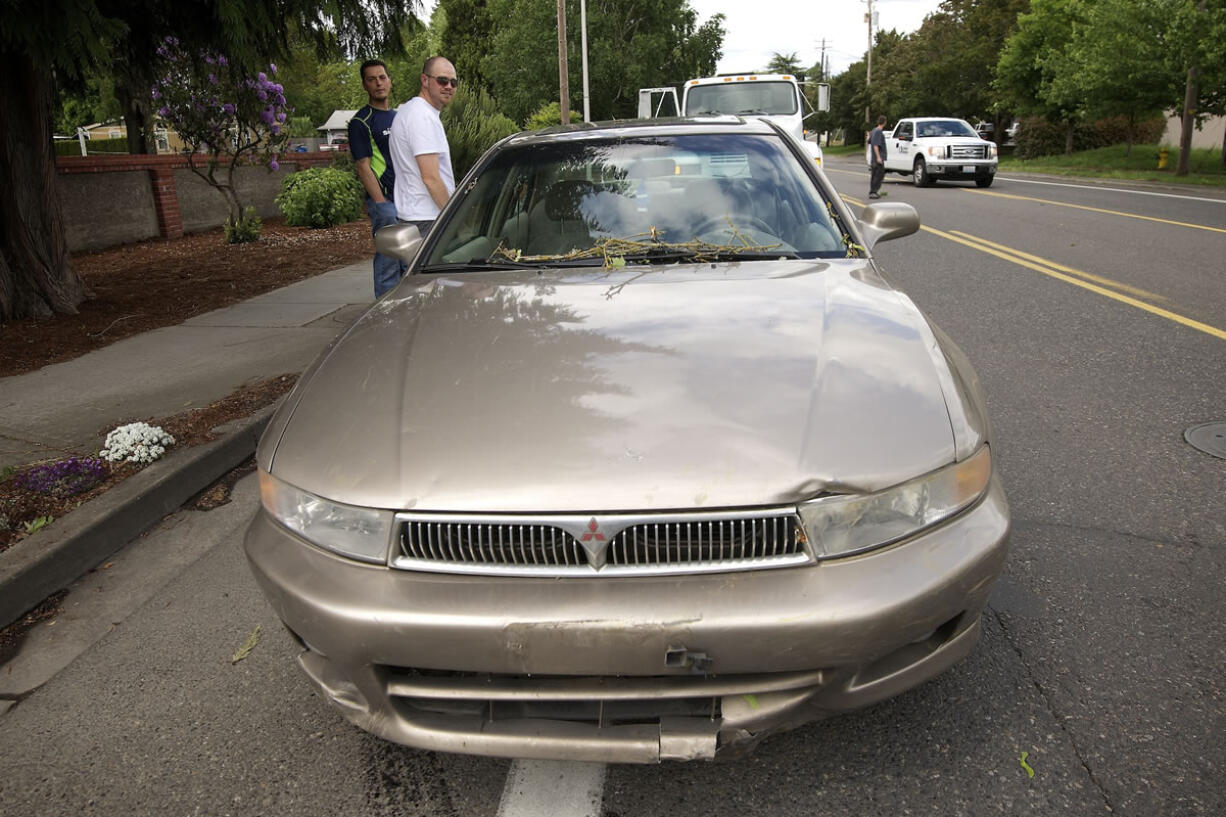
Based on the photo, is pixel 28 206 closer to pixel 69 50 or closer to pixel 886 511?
pixel 69 50

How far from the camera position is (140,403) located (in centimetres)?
516

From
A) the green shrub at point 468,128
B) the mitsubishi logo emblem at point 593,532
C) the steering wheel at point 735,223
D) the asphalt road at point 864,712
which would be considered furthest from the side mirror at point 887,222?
the green shrub at point 468,128

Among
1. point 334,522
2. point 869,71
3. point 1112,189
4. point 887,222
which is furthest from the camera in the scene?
point 869,71

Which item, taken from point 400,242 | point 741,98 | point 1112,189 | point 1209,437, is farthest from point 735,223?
point 1112,189

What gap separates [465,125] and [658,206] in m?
16.0

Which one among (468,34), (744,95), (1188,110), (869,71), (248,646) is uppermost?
(468,34)

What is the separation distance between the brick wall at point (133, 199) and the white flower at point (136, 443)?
786 cm

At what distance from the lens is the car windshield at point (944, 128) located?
2328 cm

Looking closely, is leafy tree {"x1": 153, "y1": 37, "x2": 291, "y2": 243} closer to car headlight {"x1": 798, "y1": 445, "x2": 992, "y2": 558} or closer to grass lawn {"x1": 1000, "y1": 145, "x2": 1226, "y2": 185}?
car headlight {"x1": 798, "y1": 445, "x2": 992, "y2": 558}

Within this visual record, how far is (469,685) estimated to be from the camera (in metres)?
1.91

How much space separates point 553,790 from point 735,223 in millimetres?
2074

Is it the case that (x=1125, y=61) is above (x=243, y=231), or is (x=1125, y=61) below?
above

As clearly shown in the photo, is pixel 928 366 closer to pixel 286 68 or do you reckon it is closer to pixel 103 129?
pixel 286 68

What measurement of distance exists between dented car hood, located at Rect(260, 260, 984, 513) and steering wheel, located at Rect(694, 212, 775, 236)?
51 cm
